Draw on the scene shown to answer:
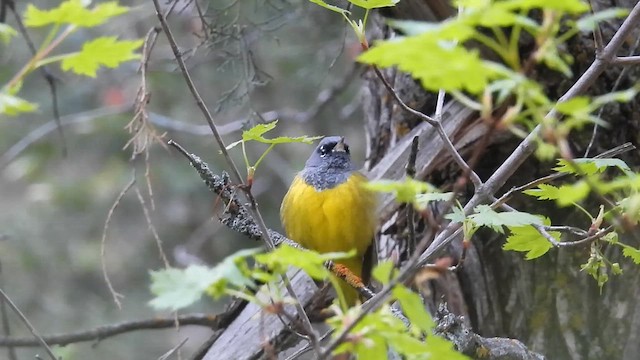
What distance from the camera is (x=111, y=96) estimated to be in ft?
20.3

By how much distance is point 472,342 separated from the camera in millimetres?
2184

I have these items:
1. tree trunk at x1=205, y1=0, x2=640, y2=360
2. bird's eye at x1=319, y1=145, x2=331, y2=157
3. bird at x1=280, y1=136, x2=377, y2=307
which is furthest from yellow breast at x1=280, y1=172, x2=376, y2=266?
bird's eye at x1=319, y1=145, x2=331, y2=157

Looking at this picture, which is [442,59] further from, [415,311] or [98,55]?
[98,55]

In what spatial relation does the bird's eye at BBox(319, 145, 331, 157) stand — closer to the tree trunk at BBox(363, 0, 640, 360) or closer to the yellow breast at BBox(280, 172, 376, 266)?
the yellow breast at BBox(280, 172, 376, 266)

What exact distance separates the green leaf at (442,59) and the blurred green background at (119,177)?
4.54 metres

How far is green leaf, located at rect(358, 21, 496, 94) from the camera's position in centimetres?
108

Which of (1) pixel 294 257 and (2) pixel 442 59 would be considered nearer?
(2) pixel 442 59

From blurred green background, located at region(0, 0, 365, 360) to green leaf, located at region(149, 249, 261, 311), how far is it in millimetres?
4402

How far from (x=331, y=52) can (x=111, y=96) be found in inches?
76.1

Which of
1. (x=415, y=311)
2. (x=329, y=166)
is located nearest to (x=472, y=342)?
(x=415, y=311)

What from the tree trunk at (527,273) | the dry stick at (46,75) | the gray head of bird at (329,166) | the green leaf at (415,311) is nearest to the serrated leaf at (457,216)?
the green leaf at (415,311)

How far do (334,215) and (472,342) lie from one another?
5.24ft

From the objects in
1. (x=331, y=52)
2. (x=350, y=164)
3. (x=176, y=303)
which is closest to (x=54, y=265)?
(x=331, y=52)

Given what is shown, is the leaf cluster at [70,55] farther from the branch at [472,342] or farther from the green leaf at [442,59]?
the branch at [472,342]
